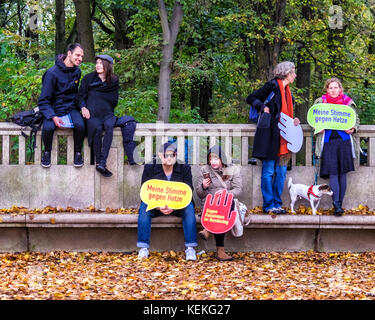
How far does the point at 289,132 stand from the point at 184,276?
246 centimetres

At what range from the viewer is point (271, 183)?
7.98m

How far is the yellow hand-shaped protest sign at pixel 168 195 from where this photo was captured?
743 cm

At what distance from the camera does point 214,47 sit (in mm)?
15859

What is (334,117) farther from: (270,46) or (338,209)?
(270,46)

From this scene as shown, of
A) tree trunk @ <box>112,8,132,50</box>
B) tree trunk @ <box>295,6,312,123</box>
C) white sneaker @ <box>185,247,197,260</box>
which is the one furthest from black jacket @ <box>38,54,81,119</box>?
tree trunk @ <box>112,8,132,50</box>

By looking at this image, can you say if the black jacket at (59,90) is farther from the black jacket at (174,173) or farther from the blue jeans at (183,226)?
the blue jeans at (183,226)

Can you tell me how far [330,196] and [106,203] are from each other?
9.89 ft

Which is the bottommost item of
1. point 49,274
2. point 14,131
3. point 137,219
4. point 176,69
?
point 49,274

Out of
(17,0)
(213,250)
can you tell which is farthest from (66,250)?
(17,0)

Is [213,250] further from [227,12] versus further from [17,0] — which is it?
[17,0]

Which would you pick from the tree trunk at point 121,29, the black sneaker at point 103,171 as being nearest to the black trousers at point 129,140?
the black sneaker at point 103,171

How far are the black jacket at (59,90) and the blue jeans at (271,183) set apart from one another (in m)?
2.64

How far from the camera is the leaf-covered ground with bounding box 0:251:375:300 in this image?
19.7 feet

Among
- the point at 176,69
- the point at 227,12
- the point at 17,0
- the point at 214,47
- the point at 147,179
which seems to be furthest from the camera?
the point at 17,0
